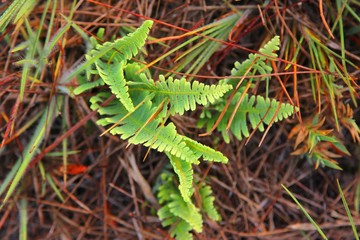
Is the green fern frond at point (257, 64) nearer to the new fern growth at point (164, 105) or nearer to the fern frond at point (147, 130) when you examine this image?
the new fern growth at point (164, 105)

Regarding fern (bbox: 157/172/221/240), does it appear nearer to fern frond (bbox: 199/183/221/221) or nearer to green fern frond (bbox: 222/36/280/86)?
fern frond (bbox: 199/183/221/221)

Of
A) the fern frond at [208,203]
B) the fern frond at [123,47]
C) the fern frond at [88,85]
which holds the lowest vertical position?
the fern frond at [208,203]

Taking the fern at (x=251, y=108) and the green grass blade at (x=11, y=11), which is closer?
the green grass blade at (x=11, y=11)

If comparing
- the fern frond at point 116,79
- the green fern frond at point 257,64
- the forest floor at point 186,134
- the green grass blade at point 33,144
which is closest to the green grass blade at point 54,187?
the forest floor at point 186,134


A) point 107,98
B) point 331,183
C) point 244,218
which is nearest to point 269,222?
point 244,218

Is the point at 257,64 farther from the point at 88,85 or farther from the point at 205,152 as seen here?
the point at 88,85
